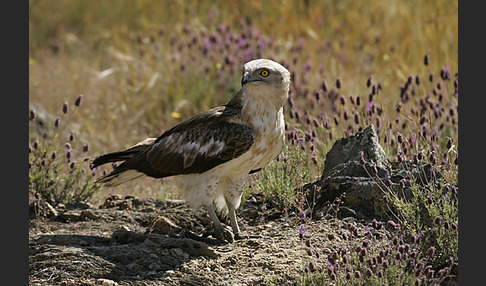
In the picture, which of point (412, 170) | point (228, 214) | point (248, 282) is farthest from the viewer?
point (228, 214)

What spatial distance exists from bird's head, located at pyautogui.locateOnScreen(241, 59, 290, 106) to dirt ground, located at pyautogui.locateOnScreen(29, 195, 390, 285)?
95cm

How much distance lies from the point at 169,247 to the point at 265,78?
1403mm

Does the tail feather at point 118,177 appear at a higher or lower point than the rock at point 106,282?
higher

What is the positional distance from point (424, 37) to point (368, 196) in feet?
17.7

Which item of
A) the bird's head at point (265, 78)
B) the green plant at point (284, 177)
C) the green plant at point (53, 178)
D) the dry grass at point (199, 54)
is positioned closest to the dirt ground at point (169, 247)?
the green plant at point (284, 177)

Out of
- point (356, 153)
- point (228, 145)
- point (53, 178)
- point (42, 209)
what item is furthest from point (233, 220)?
point (53, 178)

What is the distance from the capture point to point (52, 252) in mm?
4906

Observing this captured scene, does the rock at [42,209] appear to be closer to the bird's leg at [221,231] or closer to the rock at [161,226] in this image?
the rock at [161,226]

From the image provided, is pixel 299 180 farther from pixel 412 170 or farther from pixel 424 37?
pixel 424 37

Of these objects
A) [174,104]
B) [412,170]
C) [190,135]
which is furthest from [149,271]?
[174,104]

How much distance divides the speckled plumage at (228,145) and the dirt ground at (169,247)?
36cm

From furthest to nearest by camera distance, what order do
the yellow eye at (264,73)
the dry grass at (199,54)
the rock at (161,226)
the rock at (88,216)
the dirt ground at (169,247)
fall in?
the dry grass at (199,54)
the rock at (88,216)
the rock at (161,226)
the yellow eye at (264,73)
the dirt ground at (169,247)

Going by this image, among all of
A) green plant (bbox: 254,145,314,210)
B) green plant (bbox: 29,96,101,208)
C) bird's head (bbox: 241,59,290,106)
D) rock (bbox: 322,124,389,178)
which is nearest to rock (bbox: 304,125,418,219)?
rock (bbox: 322,124,389,178)

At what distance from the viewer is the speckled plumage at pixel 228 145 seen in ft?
17.1
